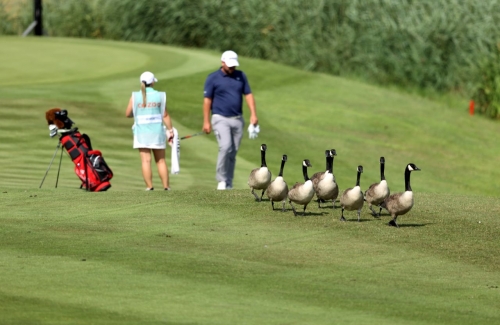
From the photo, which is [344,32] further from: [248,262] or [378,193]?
[248,262]

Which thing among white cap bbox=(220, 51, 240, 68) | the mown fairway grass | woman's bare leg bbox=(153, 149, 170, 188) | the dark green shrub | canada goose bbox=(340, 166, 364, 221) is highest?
white cap bbox=(220, 51, 240, 68)

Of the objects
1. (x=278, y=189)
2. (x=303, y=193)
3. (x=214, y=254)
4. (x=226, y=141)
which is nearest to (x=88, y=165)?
(x=226, y=141)

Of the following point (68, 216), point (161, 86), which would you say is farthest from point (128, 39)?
point (68, 216)

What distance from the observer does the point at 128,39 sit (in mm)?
39656

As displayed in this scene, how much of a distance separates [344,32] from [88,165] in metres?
20.3

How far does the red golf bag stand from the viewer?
16969 mm

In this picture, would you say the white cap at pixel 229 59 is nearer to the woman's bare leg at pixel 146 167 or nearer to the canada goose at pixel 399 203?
the woman's bare leg at pixel 146 167

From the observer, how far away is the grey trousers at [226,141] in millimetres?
17875

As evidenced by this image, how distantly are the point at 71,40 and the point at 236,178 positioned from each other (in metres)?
16.4

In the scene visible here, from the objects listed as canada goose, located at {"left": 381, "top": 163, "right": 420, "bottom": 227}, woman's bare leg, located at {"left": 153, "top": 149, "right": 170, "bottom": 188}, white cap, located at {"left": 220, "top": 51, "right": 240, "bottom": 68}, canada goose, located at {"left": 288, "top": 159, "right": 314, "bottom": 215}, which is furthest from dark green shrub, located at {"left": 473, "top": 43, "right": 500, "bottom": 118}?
canada goose, located at {"left": 288, "top": 159, "right": 314, "bottom": 215}

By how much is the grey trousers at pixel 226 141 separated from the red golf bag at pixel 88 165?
178 centimetres

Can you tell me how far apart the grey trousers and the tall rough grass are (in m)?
17.6

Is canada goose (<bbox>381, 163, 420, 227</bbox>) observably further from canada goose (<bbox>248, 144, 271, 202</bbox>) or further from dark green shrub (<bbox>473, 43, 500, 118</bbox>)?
dark green shrub (<bbox>473, 43, 500, 118</bbox>)

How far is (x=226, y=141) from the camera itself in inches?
706
